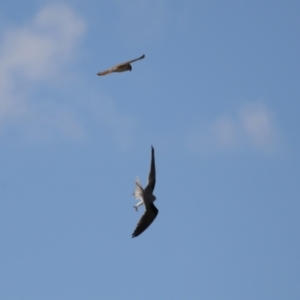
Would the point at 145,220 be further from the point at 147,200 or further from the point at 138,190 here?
the point at 138,190

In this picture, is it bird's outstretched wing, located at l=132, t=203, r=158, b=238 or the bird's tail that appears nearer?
the bird's tail

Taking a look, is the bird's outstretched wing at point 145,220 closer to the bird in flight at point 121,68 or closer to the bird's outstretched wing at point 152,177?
the bird's outstretched wing at point 152,177

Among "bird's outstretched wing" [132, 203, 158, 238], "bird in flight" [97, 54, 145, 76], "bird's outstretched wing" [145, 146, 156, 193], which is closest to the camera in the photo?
"bird in flight" [97, 54, 145, 76]

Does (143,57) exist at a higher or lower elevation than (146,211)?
higher

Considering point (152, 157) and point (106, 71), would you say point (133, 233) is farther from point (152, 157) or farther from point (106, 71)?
point (106, 71)

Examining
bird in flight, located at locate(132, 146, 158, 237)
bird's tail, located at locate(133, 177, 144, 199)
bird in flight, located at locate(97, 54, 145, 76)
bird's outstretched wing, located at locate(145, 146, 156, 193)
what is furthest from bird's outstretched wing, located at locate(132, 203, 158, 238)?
bird in flight, located at locate(97, 54, 145, 76)

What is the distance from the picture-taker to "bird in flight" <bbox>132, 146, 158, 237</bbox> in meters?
21.4

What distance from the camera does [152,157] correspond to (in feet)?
73.2

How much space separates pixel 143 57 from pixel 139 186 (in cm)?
412

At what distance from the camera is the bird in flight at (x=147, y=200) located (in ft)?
70.1

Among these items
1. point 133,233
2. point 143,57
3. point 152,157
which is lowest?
point 133,233

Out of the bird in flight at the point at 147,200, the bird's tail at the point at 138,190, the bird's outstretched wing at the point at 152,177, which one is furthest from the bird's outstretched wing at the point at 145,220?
the bird's tail at the point at 138,190

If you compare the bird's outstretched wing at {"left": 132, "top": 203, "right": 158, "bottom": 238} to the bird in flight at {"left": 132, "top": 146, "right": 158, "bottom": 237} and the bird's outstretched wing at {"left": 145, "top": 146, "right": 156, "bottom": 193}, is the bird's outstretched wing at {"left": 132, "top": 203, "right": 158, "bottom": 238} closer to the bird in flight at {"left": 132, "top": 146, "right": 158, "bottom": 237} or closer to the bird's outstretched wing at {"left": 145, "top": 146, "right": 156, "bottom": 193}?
the bird in flight at {"left": 132, "top": 146, "right": 158, "bottom": 237}

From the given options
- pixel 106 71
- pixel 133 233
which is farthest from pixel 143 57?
pixel 133 233
